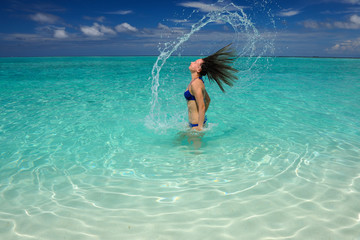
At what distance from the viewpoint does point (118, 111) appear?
8305 mm

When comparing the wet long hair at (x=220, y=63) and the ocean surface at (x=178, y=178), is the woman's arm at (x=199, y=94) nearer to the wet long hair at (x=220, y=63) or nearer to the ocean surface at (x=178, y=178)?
the wet long hair at (x=220, y=63)

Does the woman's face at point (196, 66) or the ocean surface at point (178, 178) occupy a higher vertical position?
the woman's face at point (196, 66)

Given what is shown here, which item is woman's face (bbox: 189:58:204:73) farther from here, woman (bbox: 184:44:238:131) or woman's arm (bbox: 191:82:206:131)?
woman's arm (bbox: 191:82:206:131)

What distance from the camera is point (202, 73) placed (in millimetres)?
4648

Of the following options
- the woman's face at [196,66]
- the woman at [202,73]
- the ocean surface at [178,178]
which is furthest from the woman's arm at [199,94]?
the ocean surface at [178,178]

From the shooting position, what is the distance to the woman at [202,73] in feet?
14.6

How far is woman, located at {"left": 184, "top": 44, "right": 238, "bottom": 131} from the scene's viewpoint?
445 cm

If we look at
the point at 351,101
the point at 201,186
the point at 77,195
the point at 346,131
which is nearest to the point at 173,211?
the point at 201,186

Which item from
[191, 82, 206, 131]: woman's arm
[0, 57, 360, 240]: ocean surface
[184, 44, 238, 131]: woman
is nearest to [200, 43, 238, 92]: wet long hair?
[184, 44, 238, 131]: woman

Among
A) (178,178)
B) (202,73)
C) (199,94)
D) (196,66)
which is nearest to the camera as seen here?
(178,178)

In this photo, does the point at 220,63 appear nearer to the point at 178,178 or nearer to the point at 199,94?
the point at 199,94

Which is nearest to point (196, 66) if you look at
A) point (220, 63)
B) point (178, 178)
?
point (220, 63)

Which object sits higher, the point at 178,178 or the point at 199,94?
the point at 199,94

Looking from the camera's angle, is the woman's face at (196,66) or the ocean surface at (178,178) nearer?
the ocean surface at (178,178)
